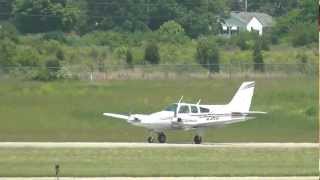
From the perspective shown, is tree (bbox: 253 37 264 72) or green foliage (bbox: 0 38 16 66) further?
tree (bbox: 253 37 264 72)

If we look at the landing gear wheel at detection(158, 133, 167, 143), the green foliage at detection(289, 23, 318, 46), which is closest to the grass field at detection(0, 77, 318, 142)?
the landing gear wheel at detection(158, 133, 167, 143)

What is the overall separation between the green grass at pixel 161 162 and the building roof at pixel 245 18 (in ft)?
197

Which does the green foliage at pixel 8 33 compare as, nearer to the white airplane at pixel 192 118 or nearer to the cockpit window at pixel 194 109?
the white airplane at pixel 192 118

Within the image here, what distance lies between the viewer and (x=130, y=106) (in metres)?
54.2

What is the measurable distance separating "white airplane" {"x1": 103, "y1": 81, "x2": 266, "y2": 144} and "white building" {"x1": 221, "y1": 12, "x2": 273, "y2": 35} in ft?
154

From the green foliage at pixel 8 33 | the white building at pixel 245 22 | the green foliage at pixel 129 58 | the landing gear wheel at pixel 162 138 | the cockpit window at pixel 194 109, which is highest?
the green foliage at pixel 8 33

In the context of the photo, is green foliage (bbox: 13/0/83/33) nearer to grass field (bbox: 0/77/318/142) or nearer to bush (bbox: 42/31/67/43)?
bush (bbox: 42/31/67/43)

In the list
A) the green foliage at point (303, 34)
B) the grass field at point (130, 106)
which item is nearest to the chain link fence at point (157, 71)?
the grass field at point (130, 106)

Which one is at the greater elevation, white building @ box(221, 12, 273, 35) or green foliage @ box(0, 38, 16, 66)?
green foliage @ box(0, 38, 16, 66)

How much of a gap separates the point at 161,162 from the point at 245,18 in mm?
72824

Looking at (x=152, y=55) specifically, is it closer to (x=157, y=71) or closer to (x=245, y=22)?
(x=157, y=71)

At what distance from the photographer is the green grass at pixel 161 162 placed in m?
27.1

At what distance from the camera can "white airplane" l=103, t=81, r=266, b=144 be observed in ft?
146

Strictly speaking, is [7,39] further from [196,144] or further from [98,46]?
[196,144]
